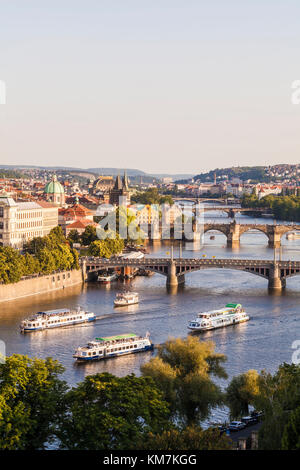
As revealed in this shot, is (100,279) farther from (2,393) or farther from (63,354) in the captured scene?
(2,393)

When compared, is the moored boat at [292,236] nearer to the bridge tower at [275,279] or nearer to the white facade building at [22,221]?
the white facade building at [22,221]

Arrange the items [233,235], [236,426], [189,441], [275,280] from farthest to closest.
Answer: [233,235], [275,280], [236,426], [189,441]

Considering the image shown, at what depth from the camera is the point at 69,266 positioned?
40375 millimetres

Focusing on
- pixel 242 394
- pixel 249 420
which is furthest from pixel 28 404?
pixel 242 394

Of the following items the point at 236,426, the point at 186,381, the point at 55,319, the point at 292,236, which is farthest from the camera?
the point at 292,236

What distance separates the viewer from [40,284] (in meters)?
37.0

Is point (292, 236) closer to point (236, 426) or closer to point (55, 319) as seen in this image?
point (55, 319)

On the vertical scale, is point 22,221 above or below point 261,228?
above

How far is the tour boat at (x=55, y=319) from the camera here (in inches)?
1153

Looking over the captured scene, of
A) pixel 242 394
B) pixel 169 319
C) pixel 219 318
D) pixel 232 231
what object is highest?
pixel 232 231

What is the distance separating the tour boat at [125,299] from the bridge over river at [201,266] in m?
5.12

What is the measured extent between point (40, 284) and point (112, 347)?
11.3 m

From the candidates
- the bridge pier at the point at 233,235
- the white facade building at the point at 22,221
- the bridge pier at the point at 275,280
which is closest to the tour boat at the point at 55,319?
the bridge pier at the point at 275,280

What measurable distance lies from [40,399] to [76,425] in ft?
3.56
